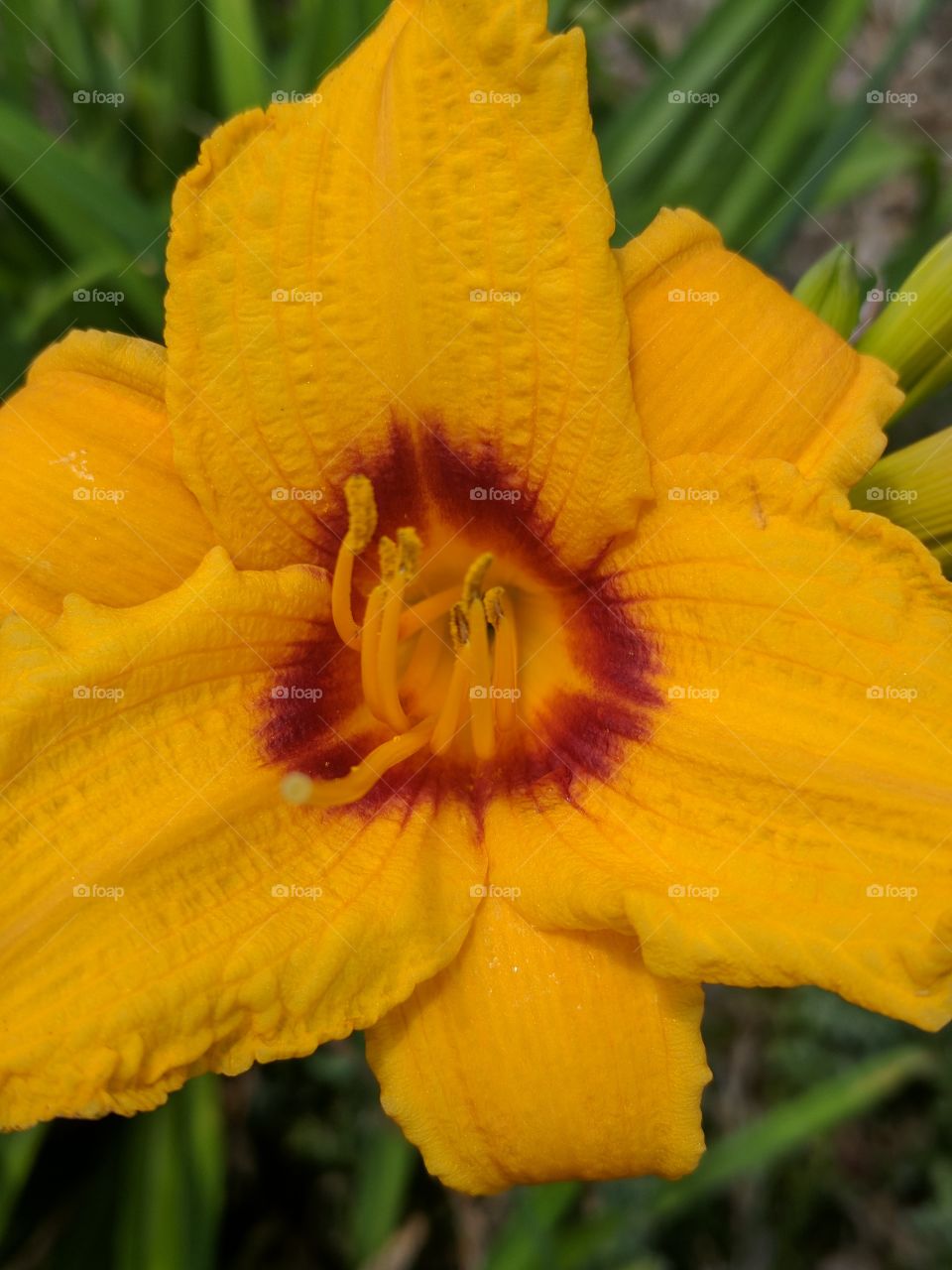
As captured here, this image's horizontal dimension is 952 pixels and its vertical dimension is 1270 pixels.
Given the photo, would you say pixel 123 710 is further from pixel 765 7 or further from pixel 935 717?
pixel 765 7

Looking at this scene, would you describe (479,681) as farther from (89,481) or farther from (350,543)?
A: (89,481)

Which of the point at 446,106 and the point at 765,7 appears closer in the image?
the point at 446,106

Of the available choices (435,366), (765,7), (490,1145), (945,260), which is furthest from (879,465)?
(765,7)

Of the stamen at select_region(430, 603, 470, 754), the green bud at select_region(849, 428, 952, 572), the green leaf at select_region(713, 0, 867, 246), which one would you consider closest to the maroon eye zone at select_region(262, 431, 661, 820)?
the stamen at select_region(430, 603, 470, 754)

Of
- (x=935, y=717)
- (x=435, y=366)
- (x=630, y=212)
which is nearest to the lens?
(x=935, y=717)

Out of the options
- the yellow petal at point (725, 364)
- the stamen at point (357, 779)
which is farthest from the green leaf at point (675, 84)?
the stamen at point (357, 779)

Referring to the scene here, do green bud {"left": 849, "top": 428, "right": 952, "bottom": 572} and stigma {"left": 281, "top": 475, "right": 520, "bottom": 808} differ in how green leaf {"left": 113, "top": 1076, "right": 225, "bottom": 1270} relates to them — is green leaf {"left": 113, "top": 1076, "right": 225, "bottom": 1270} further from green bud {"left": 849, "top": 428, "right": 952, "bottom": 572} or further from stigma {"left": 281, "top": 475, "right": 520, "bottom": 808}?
green bud {"left": 849, "top": 428, "right": 952, "bottom": 572}
